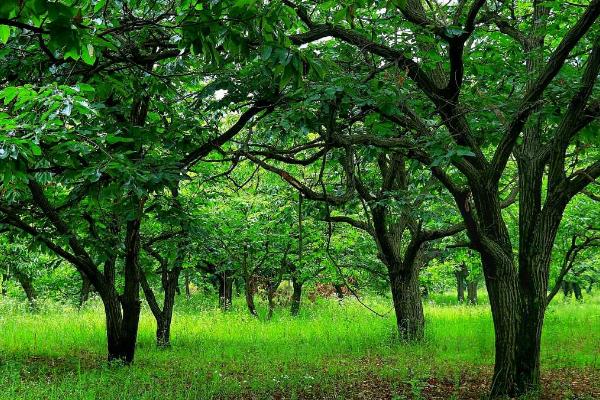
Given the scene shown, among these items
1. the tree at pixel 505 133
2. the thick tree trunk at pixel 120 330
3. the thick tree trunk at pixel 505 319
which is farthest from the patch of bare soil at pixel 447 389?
the thick tree trunk at pixel 120 330

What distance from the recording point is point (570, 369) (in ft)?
29.8

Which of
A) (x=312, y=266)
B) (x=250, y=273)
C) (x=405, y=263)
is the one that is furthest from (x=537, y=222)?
(x=312, y=266)

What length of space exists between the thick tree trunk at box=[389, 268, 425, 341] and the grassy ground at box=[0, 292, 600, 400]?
0.37 metres

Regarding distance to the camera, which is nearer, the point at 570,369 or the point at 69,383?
the point at 69,383

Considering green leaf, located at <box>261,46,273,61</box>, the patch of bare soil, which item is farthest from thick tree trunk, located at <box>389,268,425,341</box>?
green leaf, located at <box>261,46,273,61</box>

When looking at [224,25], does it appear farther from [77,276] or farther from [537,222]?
[77,276]

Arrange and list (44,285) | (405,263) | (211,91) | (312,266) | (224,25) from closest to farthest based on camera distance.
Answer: (224,25), (211,91), (405,263), (312,266), (44,285)

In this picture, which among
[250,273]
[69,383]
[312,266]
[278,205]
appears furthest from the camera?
[312,266]

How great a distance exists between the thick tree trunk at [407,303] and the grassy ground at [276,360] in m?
0.37

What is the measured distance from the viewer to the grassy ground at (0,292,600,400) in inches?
286

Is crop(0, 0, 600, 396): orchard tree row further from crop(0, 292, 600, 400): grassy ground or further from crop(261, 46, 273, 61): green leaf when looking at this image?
crop(0, 292, 600, 400): grassy ground

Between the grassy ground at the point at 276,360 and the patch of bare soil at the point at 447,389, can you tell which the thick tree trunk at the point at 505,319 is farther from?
the grassy ground at the point at 276,360

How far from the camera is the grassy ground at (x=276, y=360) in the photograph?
23.8 ft

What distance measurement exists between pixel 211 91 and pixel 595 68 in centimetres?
389
